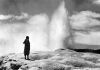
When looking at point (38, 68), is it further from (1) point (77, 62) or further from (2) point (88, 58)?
(2) point (88, 58)

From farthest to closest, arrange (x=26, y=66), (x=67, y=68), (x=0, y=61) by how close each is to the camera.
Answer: (x=0, y=61) < (x=26, y=66) < (x=67, y=68)

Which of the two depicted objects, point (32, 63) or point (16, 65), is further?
point (16, 65)

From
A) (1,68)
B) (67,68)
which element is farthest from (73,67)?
(1,68)

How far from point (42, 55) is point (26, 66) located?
8.81 m

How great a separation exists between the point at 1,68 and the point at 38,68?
35.5 ft

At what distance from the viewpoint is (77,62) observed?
106ft

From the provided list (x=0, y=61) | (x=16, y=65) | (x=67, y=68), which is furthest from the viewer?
(x=0, y=61)

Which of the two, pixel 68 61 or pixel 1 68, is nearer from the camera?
pixel 68 61

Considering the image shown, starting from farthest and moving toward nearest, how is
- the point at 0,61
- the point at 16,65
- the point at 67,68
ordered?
the point at 0,61 → the point at 16,65 → the point at 67,68

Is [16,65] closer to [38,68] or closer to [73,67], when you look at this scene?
[38,68]

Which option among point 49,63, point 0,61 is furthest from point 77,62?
point 0,61

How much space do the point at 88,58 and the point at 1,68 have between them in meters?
14.8

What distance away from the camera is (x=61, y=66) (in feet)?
98.3

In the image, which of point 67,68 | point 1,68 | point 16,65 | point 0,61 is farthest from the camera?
point 0,61
